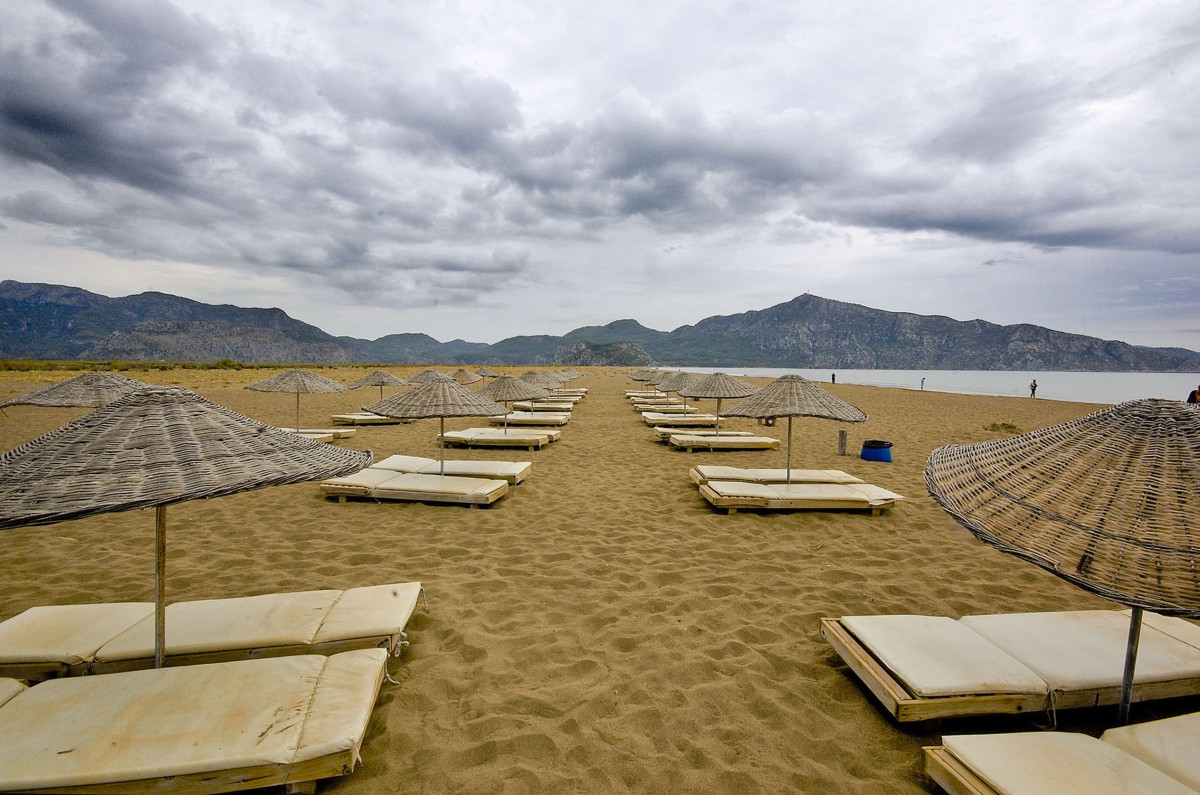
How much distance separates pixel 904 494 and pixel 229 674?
8887mm

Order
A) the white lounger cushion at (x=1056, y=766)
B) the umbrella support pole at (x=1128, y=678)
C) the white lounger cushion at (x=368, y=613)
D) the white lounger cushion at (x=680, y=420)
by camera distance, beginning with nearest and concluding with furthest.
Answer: the white lounger cushion at (x=1056, y=766), the umbrella support pole at (x=1128, y=678), the white lounger cushion at (x=368, y=613), the white lounger cushion at (x=680, y=420)

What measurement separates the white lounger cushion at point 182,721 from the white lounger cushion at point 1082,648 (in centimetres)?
381

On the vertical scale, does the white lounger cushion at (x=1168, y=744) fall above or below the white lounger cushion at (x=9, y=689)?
above

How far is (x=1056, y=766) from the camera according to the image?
230 cm

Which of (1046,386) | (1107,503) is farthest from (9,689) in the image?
(1046,386)

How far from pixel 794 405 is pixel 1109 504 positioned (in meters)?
5.09

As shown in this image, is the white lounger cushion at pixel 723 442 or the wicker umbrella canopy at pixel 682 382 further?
the wicker umbrella canopy at pixel 682 382

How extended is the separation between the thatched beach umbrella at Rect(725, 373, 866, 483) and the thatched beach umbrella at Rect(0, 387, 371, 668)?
5.87 metres

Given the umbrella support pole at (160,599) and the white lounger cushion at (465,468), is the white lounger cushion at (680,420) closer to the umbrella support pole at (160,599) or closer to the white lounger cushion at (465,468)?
the white lounger cushion at (465,468)

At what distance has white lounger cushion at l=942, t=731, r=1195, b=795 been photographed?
2.18 metres

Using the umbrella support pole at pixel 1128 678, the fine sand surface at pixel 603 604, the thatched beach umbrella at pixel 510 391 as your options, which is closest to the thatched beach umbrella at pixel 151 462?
the fine sand surface at pixel 603 604

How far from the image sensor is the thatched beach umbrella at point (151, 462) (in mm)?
2268

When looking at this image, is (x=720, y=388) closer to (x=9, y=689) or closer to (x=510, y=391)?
(x=510, y=391)

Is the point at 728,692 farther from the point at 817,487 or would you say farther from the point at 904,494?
the point at 904,494
